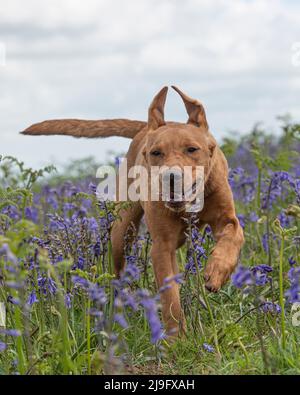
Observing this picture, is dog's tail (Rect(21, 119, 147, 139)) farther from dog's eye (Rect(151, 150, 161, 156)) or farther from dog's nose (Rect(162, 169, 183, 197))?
dog's nose (Rect(162, 169, 183, 197))

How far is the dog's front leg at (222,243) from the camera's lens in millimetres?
5200

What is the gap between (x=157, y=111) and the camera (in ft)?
20.2

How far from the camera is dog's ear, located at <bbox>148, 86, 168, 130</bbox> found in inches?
239

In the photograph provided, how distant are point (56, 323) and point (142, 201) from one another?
1.26 metres

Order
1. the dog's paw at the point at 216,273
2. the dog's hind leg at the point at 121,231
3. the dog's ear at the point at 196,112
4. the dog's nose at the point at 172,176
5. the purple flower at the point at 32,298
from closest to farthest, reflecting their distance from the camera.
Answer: the purple flower at the point at 32,298, the dog's paw at the point at 216,273, the dog's nose at the point at 172,176, the dog's ear at the point at 196,112, the dog's hind leg at the point at 121,231

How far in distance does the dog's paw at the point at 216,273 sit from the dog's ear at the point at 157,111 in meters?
1.24

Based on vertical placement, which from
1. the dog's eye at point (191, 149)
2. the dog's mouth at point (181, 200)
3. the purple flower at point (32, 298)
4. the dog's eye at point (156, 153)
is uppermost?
the dog's eye at point (191, 149)

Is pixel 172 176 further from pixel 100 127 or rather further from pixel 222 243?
pixel 100 127

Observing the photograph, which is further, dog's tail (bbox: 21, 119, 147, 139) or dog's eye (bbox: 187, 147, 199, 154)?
dog's tail (bbox: 21, 119, 147, 139)

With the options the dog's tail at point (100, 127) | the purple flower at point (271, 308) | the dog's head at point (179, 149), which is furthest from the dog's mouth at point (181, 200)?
the dog's tail at point (100, 127)

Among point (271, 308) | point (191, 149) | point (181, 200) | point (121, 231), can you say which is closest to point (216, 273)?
point (271, 308)

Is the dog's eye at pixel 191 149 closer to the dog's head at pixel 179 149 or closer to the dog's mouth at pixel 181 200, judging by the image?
the dog's head at pixel 179 149

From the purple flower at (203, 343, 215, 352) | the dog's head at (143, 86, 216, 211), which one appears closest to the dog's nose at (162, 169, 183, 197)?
the dog's head at (143, 86, 216, 211)
